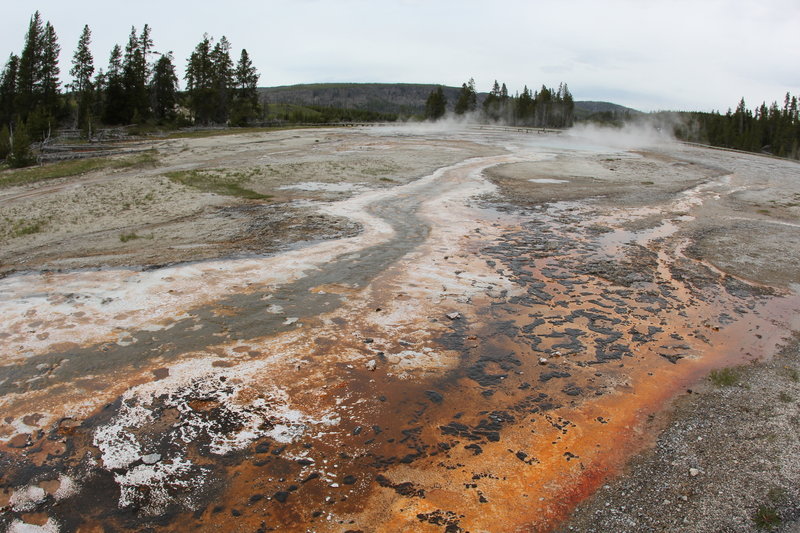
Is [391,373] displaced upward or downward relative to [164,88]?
downward

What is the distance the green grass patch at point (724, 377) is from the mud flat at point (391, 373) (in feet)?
0.33

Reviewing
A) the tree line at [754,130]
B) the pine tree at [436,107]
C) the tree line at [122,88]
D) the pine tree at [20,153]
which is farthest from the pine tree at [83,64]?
the tree line at [754,130]

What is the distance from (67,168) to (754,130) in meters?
91.8

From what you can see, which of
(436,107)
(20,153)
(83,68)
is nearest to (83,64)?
(83,68)

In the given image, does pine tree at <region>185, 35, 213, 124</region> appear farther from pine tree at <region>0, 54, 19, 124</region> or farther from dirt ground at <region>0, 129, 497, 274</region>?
dirt ground at <region>0, 129, 497, 274</region>

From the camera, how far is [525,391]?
691 cm

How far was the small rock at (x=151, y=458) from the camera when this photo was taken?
5.34 meters

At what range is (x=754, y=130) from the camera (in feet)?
260

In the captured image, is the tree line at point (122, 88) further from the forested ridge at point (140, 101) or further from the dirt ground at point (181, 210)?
the dirt ground at point (181, 210)

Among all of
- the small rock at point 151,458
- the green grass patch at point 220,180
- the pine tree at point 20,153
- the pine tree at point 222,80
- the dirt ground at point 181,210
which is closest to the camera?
the small rock at point 151,458

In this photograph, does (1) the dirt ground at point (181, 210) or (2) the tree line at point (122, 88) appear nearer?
(1) the dirt ground at point (181, 210)

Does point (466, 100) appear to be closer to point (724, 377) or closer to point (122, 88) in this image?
point (122, 88)

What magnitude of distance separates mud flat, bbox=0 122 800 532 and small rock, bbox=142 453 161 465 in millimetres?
30

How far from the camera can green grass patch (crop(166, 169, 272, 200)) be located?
1931cm
